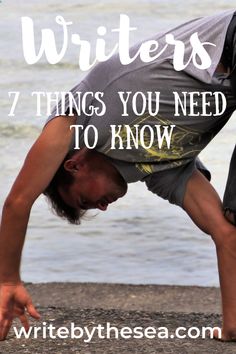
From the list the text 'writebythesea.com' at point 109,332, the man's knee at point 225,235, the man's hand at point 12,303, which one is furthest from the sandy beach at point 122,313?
the man's knee at point 225,235

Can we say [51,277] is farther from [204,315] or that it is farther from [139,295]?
[204,315]

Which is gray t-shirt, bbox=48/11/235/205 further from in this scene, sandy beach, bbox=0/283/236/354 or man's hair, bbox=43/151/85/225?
sandy beach, bbox=0/283/236/354

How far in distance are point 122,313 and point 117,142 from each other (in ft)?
→ 2.96

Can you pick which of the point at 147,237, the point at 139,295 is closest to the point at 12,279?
the point at 139,295

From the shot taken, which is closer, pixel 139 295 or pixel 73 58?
pixel 139 295

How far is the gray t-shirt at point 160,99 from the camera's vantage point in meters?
3.68

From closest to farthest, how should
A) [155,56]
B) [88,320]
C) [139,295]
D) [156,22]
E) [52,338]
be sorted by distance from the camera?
[155,56]
[52,338]
[88,320]
[139,295]
[156,22]

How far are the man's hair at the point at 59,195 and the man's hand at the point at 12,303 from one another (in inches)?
12.9

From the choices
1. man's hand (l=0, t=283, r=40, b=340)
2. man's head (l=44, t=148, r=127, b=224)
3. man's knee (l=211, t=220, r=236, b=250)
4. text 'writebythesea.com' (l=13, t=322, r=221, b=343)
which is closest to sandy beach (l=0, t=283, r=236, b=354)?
text 'writebythesea.com' (l=13, t=322, r=221, b=343)

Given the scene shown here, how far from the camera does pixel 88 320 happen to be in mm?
4234

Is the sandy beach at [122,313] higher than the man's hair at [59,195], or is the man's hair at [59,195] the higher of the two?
the man's hair at [59,195]

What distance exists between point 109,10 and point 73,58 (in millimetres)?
1941

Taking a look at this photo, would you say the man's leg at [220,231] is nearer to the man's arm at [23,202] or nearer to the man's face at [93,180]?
the man's face at [93,180]

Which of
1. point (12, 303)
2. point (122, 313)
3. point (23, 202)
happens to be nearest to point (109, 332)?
point (122, 313)
